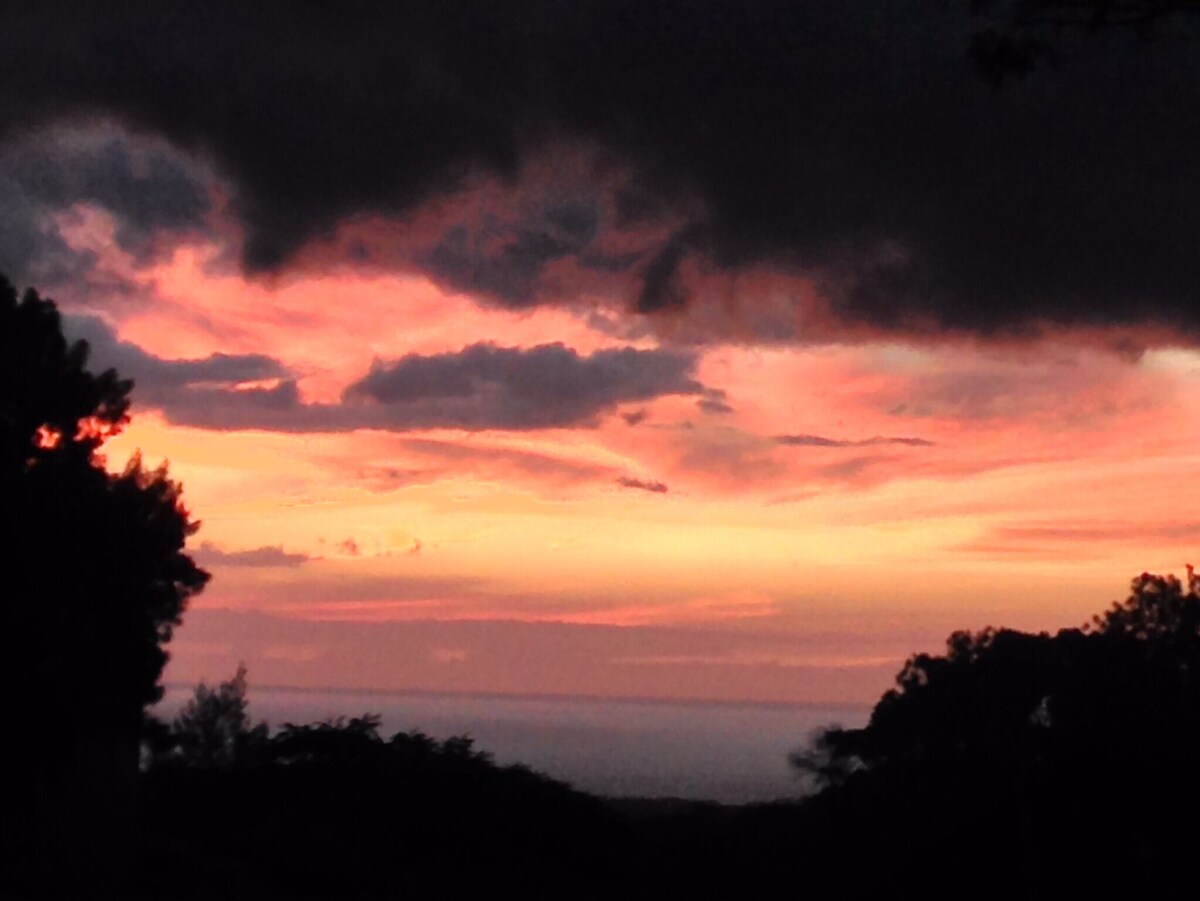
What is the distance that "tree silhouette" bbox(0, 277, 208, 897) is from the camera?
28031mm

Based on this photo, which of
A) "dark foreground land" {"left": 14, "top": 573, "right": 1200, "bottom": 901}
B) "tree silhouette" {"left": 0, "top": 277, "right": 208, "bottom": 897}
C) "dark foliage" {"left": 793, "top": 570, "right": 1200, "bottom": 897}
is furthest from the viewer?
"dark foliage" {"left": 793, "top": 570, "right": 1200, "bottom": 897}

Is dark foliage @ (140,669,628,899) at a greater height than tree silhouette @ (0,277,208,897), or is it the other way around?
tree silhouette @ (0,277,208,897)

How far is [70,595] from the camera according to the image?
29250mm

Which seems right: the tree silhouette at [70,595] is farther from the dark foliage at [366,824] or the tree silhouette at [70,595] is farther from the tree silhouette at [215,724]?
the tree silhouette at [215,724]

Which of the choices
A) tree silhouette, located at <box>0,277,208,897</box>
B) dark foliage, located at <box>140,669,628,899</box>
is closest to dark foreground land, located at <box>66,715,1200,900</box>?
dark foliage, located at <box>140,669,628,899</box>

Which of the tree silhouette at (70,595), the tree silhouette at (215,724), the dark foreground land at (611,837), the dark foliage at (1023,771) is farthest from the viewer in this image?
the tree silhouette at (215,724)

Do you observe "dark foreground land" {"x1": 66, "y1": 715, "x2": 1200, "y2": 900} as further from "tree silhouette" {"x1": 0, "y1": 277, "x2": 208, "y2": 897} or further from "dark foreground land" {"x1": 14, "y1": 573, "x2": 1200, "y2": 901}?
"tree silhouette" {"x1": 0, "y1": 277, "x2": 208, "y2": 897}

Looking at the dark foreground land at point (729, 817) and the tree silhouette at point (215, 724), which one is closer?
the dark foreground land at point (729, 817)

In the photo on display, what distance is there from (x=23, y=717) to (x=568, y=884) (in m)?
15.3

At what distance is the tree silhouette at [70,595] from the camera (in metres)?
28.0

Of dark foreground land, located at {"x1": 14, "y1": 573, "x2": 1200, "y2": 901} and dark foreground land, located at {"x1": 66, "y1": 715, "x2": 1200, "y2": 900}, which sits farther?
dark foreground land, located at {"x1": 66, "y1": 715, "x2": 1200, "y2": 900}

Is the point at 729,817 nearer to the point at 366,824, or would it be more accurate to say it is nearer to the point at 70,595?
the point at 366,824

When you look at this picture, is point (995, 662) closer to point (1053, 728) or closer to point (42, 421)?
point (1053, 728)

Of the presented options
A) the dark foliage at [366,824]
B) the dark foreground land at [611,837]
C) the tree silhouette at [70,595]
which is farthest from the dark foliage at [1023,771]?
the tree silhouette at [70,595]
